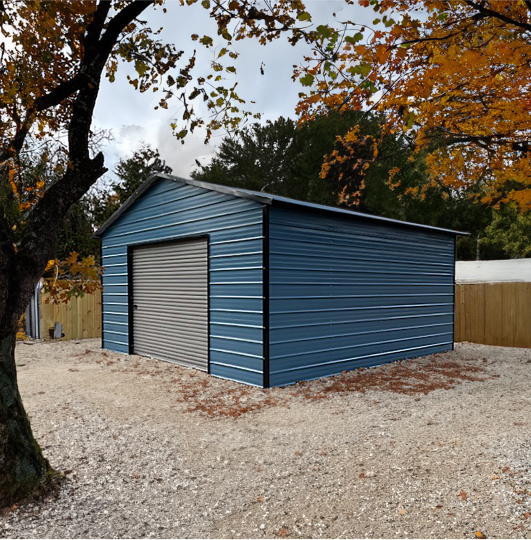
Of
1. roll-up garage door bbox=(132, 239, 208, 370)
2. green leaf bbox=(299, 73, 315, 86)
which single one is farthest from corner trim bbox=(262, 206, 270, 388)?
green leaf bbox=(299, 73, 315, 86)

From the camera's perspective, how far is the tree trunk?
11.5 feet

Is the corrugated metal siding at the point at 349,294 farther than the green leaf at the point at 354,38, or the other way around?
the corrugated metal siding at the point at 349,294

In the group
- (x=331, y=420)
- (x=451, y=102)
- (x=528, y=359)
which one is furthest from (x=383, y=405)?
(x=528, y=359)

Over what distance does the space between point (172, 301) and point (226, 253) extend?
229 centimetres

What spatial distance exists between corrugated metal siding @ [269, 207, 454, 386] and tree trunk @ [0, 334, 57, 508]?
4.28 m

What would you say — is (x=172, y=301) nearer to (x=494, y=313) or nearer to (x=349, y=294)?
(x=349, y=294)

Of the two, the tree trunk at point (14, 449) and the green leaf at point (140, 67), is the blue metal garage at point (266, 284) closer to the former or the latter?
the green leaf at point (140, 67)

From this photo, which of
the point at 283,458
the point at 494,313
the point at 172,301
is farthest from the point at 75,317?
the point at 494,313

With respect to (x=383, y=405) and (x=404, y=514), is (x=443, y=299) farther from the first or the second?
(x=404, y=514)

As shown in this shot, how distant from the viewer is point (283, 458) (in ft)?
14.6

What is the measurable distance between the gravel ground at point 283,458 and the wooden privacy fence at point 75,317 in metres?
5.89

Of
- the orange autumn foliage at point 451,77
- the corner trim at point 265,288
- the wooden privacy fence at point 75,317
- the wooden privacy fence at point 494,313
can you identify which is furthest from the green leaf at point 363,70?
the wooden privacy fence at point 75,317

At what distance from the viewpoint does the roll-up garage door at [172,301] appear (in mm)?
9091

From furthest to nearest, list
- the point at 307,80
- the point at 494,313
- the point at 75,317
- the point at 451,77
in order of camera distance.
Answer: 1. the point at 75,317
2. the point at 494,313
3. the point at 451,77
4. the point at 307,80
